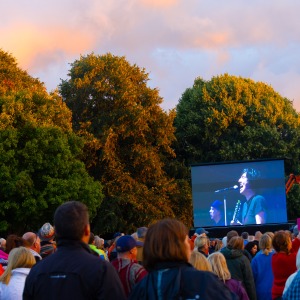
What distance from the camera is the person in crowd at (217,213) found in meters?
34.7

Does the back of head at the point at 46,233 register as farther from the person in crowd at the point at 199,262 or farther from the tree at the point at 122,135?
the tree at the point at 122,135

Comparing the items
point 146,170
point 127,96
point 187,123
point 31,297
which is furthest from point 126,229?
point 31,297

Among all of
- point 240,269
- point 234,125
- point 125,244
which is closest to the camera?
point 125,244

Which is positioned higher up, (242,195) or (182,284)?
(242,195)

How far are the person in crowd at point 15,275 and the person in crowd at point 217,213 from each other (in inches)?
1099

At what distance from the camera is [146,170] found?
4841cm

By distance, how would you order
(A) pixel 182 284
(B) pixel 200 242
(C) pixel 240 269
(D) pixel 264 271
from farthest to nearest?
1. (D) pixel 264 271
2. (B) pixel 200 242
3. (C) pixel 240 269
4. (A) pixel 182 284

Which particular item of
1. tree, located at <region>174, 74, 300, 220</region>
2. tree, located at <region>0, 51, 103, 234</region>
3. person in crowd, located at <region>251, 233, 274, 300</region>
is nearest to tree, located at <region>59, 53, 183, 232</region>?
tree, located at <region>0, 51, 103, 234</region>

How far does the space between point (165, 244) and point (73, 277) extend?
67cm

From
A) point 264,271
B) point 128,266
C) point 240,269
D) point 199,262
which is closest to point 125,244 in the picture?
point 128,266

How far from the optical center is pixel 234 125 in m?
55.6

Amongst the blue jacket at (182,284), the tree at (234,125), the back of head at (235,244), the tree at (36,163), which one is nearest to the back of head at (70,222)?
the blue jacket at (182,284)

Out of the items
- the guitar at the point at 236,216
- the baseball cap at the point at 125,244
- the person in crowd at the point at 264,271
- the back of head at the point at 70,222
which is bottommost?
the person in crowd at the point at 264,271

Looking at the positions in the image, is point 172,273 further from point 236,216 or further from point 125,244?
point 236,216
